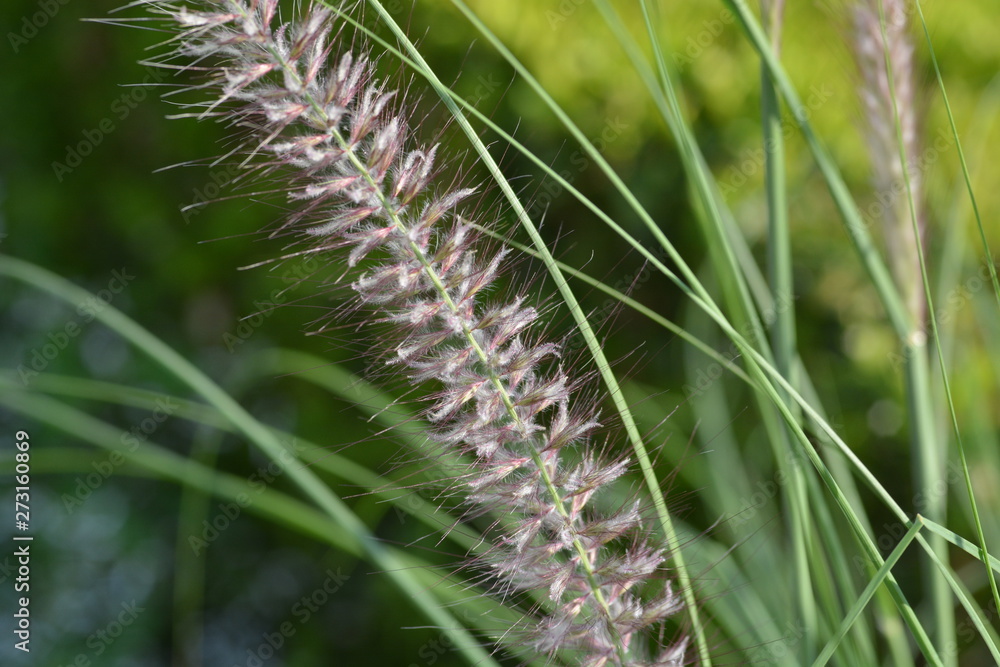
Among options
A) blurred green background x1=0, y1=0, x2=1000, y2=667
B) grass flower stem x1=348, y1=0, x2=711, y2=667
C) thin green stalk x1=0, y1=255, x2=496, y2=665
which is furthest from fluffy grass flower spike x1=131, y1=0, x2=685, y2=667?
blurred green background x1=0, y1=0, x2=1000, y2=667

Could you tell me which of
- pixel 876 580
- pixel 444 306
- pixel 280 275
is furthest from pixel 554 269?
pixel 280 275

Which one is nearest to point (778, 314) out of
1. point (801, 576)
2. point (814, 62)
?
point (801, 576)

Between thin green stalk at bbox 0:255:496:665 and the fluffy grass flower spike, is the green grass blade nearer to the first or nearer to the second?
the fluffy grass flower spike

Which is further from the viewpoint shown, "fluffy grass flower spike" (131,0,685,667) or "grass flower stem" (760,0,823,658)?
"grass flower stem" (760,0,823,658)

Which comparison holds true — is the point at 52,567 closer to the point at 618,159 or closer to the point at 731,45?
the point at 618,159

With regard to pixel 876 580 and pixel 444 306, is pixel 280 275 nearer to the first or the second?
pixel 444 306

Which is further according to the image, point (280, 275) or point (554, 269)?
point (280, 275)
